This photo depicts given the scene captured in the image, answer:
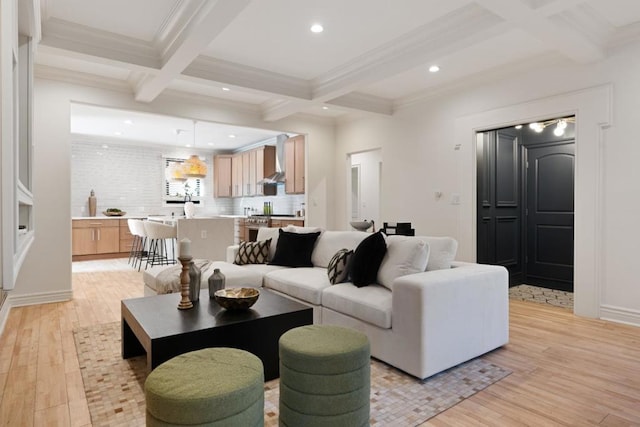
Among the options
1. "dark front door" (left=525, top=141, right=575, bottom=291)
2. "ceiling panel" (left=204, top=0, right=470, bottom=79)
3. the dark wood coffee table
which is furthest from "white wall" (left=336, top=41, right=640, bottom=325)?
the dark wood coffee table

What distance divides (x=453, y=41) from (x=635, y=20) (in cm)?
157

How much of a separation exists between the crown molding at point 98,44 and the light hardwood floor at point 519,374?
2.50 m

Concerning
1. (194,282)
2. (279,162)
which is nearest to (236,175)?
(279,162)

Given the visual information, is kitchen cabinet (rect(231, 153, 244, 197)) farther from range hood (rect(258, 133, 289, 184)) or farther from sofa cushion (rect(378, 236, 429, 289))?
sofa cushion (rect(378, 236, 429, 289))

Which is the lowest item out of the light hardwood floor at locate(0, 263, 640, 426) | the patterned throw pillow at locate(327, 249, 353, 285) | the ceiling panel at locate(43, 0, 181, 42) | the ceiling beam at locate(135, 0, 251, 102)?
the light hardwood floor at locate(0, 263, 640, 426)

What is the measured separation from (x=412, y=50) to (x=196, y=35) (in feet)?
6.55

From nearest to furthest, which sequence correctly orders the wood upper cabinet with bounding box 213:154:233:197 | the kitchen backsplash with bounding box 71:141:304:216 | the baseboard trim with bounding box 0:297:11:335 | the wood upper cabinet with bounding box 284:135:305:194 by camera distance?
the baseboard trim with bounding box 0:297:11:335
the wood upper cabinet with bounding box 284:135:305:194
the kitchen backsplash with bounding box 71:141:304:216
the wood upper cabinet with bounding box 213:154:233:197

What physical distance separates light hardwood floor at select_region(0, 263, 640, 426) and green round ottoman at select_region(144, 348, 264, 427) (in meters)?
0.92

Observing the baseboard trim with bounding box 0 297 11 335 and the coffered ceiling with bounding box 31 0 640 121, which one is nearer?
the coffered ceiling with bounding box 31 0 640 121

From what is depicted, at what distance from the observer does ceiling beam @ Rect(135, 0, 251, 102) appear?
8.94 ft

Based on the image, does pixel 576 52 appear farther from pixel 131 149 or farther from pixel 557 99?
pixel 131 149

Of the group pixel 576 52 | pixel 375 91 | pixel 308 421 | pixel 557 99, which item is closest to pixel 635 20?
pixel 576 52

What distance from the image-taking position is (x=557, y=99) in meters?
3.94

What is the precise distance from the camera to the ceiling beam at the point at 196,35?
272 centimetres
